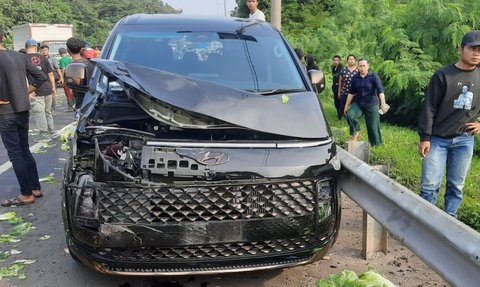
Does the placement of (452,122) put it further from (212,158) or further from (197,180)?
(197,180)

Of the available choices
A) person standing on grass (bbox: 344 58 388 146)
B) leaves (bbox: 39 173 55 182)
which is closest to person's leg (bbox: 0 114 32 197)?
leaves (bbox: 39 173 55 182)

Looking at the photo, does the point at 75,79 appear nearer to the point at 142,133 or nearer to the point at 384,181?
the point at 142,133

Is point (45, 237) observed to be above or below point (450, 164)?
below

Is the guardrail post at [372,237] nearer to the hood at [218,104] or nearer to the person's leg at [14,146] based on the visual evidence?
the hood at [218,104]

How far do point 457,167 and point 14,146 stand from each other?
461 cm

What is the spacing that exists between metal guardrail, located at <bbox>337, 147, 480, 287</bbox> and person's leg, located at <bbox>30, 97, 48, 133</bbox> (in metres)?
7.65

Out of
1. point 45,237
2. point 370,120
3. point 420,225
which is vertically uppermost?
point 420,225

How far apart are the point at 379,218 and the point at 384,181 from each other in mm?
243

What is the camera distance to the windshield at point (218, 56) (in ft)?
13.4

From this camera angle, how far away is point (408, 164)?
6.36 meters

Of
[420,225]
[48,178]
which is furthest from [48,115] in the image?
[420,225]

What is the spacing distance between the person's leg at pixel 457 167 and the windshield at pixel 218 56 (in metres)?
1.64

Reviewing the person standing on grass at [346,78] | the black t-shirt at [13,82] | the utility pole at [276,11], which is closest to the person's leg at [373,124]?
the person standing on grass at [346,78]

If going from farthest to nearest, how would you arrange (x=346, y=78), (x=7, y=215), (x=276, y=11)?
(x=346, y=78) < (x=276, y=11) < (x=7, y=215)
